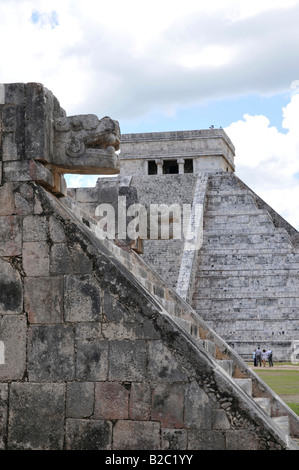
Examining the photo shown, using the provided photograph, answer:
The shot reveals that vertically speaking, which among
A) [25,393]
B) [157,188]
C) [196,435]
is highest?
[157,188]

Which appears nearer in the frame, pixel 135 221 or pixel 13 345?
pixel 13 345

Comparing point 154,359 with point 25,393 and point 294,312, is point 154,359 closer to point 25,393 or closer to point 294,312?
point 25,393

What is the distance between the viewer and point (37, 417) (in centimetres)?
584

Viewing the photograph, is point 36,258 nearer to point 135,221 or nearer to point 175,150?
point 135,221

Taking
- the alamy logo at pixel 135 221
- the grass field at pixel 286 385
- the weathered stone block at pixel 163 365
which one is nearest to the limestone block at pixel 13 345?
the weathered stone block at pixel 163 365

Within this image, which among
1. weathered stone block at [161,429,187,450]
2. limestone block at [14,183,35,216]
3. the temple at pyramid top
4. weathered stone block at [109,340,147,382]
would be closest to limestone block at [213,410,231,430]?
weathered stone block at [161,429,187,450]

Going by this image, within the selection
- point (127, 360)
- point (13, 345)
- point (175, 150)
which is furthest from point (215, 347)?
point (175, 150)

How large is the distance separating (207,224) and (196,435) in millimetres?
26418

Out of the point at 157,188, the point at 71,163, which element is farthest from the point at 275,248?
the point at 71,163

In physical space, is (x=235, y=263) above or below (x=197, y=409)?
above

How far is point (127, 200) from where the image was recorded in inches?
341

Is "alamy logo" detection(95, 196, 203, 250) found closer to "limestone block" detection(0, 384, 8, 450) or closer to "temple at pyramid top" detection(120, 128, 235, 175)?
"limestone block" detection(0, 384, 8, 450)

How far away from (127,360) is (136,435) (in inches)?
21.6

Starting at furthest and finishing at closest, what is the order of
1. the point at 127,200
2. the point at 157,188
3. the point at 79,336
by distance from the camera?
the point at 157,188 < the point at 127,200 < the point at 79,336
